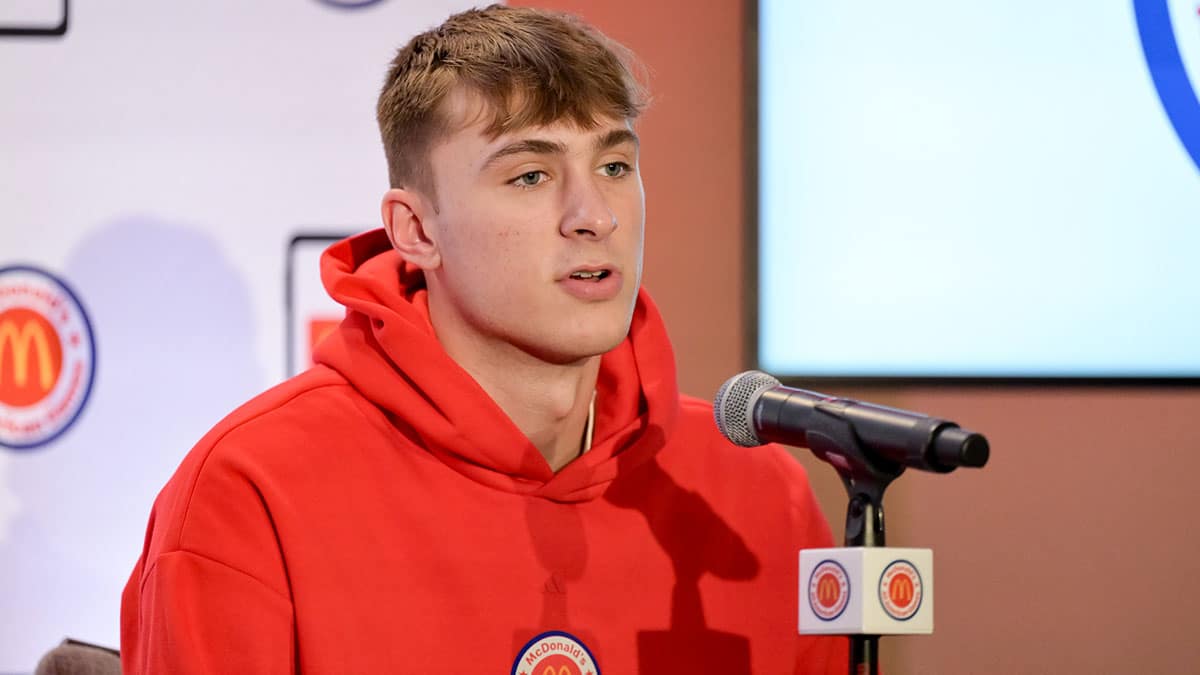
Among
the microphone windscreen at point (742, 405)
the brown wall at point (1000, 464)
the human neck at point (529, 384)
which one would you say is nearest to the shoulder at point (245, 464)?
the human neck at point (529, 384)

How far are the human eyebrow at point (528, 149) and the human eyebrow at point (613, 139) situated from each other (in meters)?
0.06

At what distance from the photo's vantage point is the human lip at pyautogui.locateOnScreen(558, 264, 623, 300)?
1715 mm

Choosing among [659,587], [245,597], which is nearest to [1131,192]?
[659,587]

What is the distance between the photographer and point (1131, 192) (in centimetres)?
250

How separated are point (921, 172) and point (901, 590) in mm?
1541

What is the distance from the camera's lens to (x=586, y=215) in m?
1.69

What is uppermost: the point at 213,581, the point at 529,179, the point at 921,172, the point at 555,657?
the point at 921,172

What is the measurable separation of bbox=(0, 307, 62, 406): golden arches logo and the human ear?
107 centimetres

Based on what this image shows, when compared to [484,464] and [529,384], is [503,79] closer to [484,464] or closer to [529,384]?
[529,384]

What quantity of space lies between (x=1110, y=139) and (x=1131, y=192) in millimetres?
112

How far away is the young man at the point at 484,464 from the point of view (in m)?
1.62

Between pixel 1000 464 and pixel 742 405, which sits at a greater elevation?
pixel 742 405

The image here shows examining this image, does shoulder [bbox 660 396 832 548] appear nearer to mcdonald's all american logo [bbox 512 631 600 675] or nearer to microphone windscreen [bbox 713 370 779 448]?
mcdonald's all american logo [bbox 512 631 600 675]

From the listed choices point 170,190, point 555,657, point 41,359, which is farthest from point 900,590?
point 41,359
